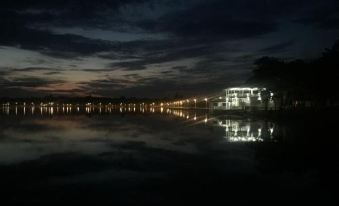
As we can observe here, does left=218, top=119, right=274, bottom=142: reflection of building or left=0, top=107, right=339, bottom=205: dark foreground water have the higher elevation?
left=218, top=119, right=274, bottom=142: reflection of building

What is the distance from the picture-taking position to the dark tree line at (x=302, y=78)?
50181mm

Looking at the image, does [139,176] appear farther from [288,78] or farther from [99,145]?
[288,78]

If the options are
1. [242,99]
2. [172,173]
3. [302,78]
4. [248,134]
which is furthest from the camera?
[242,99]

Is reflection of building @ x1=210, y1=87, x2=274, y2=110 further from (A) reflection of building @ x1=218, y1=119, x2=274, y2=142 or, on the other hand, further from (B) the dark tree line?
(A) reflection of building @ x1=218, y1=119, x2=274, y2=142

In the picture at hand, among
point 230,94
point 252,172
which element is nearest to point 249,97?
point 230,94

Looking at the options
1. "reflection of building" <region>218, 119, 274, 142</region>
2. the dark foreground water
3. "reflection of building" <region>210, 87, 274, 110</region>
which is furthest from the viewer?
"reflection of building" <region>210, 87, 274, 110</region>

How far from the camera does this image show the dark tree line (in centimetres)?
5018

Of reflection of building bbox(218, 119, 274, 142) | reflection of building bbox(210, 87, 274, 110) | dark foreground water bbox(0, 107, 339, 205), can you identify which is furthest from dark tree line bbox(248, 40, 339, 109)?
dark foreground water bbox(0, 107, 339, 205)

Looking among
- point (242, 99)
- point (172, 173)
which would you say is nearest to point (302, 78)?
point (242, 99)

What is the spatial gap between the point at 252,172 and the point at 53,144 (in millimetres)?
13423

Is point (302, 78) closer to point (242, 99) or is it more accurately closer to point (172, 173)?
point (242, 99)

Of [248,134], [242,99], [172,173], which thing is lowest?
[172,173]

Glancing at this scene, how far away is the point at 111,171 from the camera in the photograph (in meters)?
14.6

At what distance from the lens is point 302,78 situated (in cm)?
5597
